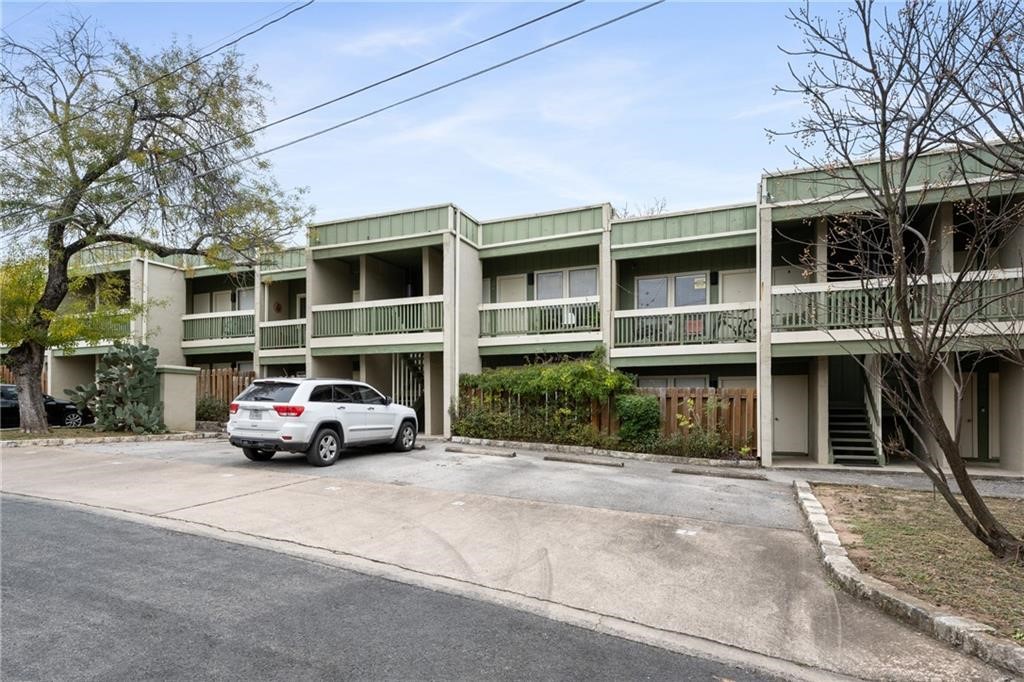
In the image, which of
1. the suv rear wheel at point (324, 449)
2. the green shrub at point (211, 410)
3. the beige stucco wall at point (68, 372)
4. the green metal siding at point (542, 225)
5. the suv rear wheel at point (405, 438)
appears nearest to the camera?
the suv rear wheel at point (324, 449)

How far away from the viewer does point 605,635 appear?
166 inches

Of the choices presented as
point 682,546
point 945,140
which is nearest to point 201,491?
point 682,546

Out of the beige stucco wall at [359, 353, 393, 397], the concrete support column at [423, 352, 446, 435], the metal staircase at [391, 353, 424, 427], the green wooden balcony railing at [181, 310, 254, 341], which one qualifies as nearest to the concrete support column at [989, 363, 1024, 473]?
the concrete support column at [423, 352, 446, 435]

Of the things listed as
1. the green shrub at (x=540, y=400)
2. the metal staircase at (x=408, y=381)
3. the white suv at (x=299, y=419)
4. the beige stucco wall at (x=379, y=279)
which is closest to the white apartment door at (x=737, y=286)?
the green shrub at (x=540, y=400)

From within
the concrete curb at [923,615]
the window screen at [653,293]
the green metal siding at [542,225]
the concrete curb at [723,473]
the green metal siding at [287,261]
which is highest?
the green metal siding at [542,225]

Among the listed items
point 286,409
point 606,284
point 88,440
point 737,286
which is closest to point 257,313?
point 88,440

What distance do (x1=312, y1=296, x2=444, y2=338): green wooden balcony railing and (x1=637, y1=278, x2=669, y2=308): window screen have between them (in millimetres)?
5679

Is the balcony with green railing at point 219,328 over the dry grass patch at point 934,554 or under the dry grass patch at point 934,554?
over

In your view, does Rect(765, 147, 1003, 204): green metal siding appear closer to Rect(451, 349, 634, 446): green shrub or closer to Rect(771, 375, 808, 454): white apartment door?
Rect(771, 375, 808, 454): white apartment door

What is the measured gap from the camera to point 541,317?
639 inches

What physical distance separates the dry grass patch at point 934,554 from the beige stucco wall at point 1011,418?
14.9 ft

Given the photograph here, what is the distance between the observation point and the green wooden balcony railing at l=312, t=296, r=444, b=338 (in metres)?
16.2

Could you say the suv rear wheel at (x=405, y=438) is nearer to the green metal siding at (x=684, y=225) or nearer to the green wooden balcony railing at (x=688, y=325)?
the green wooden balcony railing at (x=688, y=325)

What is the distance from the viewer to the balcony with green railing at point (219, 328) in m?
20.1
